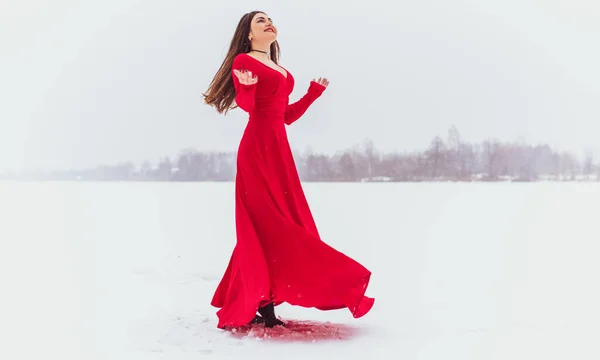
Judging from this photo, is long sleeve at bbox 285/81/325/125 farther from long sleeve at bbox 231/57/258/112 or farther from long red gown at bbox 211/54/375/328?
long sleeve at bbox 231/57/258/112

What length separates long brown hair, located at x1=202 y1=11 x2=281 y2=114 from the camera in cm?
307

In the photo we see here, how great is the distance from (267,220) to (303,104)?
68 cm

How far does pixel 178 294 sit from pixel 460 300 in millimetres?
1626

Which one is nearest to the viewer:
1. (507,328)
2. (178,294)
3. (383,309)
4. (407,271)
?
(507,328)

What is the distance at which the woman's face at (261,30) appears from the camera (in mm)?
3014

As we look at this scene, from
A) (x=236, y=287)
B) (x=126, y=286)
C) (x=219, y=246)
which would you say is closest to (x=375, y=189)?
(x=219, y=246)

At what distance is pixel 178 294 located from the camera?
3842mm

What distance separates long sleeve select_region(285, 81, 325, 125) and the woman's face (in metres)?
0.35

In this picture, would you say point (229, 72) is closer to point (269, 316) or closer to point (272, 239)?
point (272, 239)

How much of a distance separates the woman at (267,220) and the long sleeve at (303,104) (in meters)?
0.07

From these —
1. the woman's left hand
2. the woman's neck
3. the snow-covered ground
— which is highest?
the woman's neck

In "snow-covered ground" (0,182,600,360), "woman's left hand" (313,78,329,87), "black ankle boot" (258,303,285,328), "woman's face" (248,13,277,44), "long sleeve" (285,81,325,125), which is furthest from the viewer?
"woman's left hand" (313,78,329,87)

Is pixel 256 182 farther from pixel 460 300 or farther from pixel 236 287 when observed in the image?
pixel 460 300

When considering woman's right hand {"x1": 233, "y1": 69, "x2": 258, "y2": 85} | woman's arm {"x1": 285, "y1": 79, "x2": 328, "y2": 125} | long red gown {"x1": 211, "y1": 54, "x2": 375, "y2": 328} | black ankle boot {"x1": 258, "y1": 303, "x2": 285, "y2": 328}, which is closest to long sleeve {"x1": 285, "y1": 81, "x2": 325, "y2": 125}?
woman's arm {"x1": 285, "y1": 79, "x2": 328, "y2": 125}
